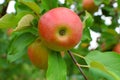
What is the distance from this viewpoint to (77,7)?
9.66ft

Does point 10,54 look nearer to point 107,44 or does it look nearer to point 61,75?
point 61,75

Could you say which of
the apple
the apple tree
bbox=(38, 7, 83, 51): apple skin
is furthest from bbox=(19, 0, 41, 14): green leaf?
the apple

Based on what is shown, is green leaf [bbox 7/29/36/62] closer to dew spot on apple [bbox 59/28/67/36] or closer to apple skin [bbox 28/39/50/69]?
apple skin [bbox 28/39/50/69]

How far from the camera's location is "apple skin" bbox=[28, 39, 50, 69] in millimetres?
1487

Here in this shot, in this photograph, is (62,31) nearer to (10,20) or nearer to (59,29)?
(59,29)

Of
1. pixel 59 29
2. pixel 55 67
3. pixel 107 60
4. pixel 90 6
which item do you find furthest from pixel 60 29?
pixel 90 6

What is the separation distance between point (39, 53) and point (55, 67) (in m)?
0.11

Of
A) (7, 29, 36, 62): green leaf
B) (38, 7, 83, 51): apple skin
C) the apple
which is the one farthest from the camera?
the apple

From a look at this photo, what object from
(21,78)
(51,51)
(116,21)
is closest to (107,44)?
(116,21)

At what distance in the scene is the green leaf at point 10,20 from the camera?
4.74 ft

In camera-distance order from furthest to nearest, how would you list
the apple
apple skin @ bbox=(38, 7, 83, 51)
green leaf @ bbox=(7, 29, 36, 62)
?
1. the apple
2. green leaf @ bbox=(7, 29, 36, 62)
3. apple skin @ bbox=(38, 7, 83, 51)

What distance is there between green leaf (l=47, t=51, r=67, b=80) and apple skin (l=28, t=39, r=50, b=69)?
42 millimetres

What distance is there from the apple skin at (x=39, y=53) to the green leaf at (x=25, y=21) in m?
0.10

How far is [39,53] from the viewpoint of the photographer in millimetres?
1496
